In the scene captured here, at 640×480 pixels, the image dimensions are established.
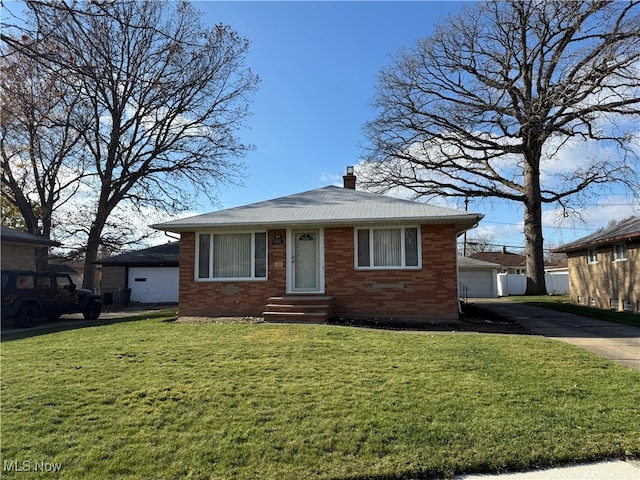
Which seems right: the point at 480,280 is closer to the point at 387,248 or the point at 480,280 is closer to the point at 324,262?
the point at 387,248

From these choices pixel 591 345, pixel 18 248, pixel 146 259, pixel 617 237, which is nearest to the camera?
pixel 591 345

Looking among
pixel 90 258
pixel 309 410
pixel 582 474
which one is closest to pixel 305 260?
pixel 309 410

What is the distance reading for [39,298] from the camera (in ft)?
→ 44.3

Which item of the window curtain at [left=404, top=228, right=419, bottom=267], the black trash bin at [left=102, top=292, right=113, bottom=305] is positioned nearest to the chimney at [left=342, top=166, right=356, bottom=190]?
the window curtain at [left=404, top=228, right=419, bottom=267]

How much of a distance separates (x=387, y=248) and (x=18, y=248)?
47.1 feet

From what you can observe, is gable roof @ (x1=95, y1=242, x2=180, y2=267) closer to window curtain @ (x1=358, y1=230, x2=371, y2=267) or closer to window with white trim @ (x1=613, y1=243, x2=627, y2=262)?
window curtain @ (x1=358, y1=230, x2=371, y2=267)

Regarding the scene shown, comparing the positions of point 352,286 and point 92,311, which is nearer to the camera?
point 352,286

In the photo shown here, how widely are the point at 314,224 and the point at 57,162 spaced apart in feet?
59.2

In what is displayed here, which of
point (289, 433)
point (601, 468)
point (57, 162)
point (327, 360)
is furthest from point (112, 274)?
point (601, 468)

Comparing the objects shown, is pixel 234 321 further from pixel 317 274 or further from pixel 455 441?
pixel 455 441

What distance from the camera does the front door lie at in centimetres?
1251

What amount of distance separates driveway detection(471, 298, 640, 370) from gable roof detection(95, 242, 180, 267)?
1966 cm

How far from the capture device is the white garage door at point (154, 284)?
26.2 metres

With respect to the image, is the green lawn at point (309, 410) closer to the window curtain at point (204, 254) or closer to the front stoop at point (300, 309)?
the front stoop at point (300, 309)
